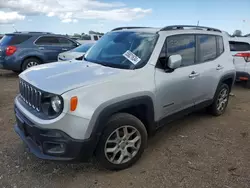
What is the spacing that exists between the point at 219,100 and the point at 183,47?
1809 millimetres

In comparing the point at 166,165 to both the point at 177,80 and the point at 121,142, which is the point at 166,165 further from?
the point at 177,80

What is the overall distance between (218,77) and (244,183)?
2.30 metres

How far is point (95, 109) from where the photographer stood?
8.80 feet

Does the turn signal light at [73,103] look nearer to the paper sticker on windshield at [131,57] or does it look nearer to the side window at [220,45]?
the paper sticker on windshield at [131,57]

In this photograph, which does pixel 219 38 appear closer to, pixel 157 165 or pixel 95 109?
pixel 157 165

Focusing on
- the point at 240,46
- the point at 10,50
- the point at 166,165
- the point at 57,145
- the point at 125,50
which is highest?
the point at 125,50

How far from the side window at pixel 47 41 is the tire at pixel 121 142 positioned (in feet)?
26.5

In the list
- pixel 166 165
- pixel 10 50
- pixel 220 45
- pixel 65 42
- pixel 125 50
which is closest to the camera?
pixel 166 165

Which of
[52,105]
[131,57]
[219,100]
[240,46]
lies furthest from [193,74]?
[240,46]

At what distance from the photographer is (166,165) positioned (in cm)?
331

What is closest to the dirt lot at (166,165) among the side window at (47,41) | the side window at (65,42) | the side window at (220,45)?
the side window at (220,45)

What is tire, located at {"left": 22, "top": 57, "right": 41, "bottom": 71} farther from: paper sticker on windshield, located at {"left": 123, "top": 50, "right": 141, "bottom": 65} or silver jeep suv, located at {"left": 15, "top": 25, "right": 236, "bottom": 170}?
paper sticker on windshield, located at {"left": 123, "top": 50, "right": 141, "bottom": 65}

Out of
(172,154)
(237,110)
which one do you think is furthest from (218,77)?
(172,154)

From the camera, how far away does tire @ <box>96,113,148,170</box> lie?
2.91 m
